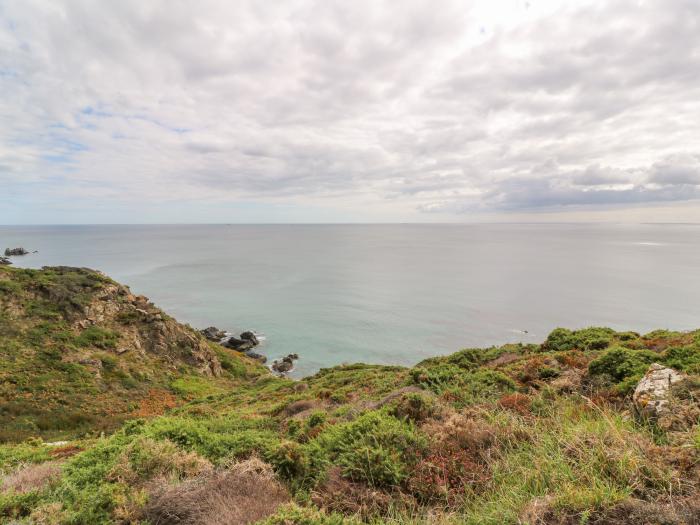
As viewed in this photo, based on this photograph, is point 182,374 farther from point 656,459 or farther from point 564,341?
point 656,459

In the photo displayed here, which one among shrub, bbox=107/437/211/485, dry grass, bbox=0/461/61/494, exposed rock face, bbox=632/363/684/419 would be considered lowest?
dry grass, bbox=0/461/61/494

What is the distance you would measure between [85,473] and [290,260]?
147388mm

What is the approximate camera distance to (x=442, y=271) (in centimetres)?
11706

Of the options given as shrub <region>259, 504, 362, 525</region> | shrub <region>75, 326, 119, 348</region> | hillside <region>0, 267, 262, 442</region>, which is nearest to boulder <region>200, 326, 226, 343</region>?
hillside <region>0, 267, 262, 442</region>

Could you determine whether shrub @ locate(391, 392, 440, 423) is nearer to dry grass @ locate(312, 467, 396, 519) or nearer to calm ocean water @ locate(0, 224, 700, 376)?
dry grass @ locate(312, 467, 396, 519)

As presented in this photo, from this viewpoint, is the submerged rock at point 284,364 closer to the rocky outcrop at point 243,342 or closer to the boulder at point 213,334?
the rocky outcrop at point 243,342

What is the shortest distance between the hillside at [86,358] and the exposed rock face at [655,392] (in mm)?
25066

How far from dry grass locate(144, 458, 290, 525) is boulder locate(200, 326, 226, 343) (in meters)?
54.9

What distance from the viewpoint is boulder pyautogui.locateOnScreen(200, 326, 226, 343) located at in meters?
56.8

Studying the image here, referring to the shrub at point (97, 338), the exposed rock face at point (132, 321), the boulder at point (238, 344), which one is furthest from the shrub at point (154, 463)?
the boulder at point (238, 344)

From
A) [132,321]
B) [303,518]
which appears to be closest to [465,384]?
[303,518]

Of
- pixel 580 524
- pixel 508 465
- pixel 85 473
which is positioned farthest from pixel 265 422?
pixel 580 524

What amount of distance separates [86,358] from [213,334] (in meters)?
30.2

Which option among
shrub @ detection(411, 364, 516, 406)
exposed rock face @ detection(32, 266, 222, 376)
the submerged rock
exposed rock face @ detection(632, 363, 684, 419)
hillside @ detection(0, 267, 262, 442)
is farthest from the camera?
the submerged rock
